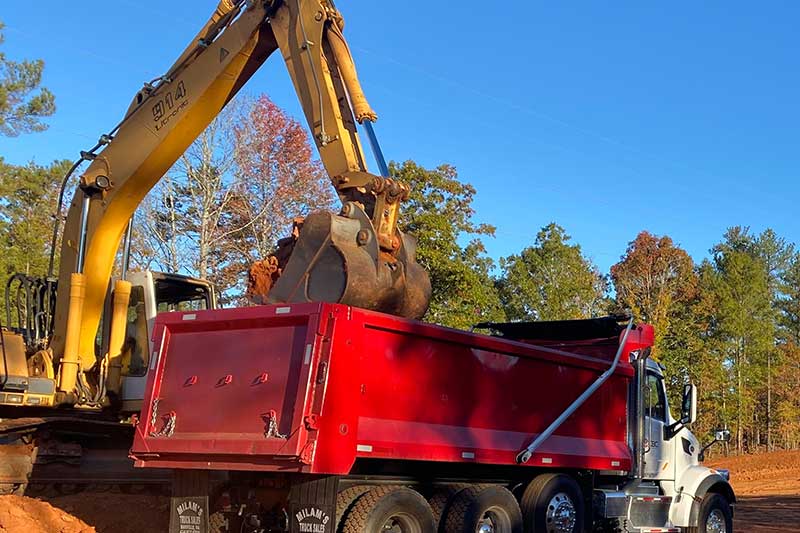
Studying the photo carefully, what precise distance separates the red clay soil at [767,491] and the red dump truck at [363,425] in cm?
737

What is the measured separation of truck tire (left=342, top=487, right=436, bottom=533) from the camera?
7.78m

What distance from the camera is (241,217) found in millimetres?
28281

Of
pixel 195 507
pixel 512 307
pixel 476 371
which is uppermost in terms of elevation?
pixel 512 307

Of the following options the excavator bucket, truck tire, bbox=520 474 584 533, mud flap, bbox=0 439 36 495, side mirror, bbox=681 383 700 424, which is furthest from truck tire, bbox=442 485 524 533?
mud flap, bbox=0 439 36 495

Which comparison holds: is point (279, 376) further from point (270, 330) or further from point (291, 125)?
point (291, 125)

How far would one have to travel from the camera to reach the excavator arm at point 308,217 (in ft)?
27.5

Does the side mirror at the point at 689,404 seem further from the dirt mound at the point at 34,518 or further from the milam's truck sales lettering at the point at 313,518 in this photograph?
the dirt mound at the point at 34,518

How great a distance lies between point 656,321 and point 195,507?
104 feet

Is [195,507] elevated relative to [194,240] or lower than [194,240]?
lower

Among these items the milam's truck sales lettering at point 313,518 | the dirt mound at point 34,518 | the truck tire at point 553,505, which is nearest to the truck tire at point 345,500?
the milam's truck sales lettering at point 313,518

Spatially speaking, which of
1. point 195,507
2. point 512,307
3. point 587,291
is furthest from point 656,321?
point 195,507

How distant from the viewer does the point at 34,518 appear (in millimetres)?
9945

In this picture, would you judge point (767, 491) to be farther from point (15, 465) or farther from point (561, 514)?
point (15, 465)

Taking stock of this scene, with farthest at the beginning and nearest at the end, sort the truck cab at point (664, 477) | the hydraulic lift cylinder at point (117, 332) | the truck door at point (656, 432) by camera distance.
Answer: the truck door at point (656, 432)
the truck cab at point (664, 477)
the hydraulic lift cylinder at point (117, 332)
